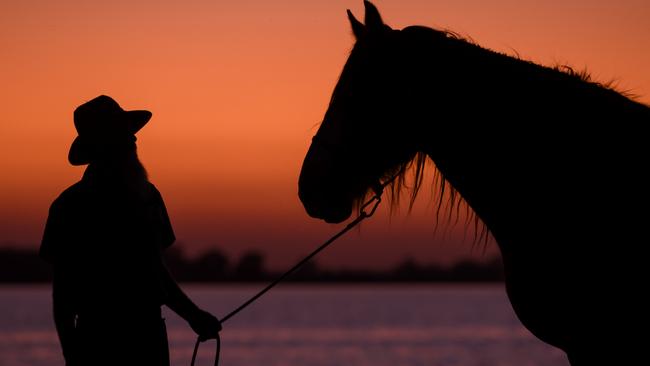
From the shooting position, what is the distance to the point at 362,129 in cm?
394

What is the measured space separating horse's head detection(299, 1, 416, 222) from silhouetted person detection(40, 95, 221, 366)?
87 centimetres

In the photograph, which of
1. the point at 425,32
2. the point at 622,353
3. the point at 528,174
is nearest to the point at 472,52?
the point at 425,32

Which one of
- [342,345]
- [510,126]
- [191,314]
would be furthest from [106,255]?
[342,345]

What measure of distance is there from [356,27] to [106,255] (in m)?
1.49

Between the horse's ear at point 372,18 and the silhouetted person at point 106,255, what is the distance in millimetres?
1247

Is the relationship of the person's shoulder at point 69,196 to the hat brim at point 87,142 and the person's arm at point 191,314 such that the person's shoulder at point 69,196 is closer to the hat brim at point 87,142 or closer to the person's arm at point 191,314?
the hat brim at point 87,142

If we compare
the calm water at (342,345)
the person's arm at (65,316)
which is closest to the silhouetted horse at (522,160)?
the person's arm at (65,316)

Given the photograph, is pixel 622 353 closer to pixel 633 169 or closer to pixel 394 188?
pixel 633 169

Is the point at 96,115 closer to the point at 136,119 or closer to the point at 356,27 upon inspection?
the point at 136,119

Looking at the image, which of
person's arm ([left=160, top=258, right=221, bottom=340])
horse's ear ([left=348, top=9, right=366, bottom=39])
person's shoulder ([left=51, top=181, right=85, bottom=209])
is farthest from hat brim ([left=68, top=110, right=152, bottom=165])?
horse's ear ([left=348, top=9, right=366, bottom=39])

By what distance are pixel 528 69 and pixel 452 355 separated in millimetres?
41837

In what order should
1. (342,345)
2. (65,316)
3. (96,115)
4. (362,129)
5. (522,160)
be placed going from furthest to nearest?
(342,345) < (96,115) < (65,316) < (362,129) < (522,160)

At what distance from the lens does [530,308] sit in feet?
12.0

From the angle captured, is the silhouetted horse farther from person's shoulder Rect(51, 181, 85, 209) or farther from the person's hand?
person's shoulder Rect(51, 181, 85, 209)
